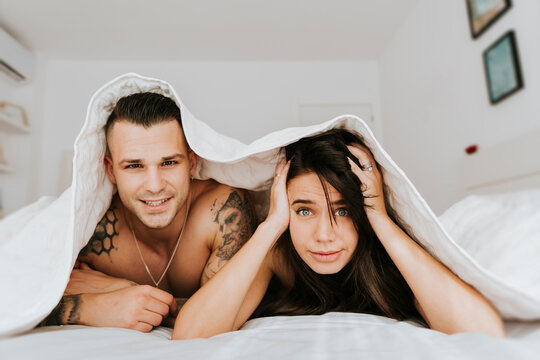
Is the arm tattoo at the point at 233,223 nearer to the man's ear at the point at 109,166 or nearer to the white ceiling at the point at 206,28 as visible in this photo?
the man's ear at the point at 109,166

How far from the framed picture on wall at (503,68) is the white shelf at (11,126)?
341 centimetres

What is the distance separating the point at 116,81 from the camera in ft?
3.34

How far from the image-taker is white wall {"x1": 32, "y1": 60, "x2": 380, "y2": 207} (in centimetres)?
358

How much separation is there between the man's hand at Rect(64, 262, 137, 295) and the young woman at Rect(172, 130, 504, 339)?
0.93 ft

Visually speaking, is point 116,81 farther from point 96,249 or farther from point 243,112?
point 243,112

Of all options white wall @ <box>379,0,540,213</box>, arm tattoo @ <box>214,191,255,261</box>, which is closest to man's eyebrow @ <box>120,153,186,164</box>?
arm tattoo @ <box>214,191,255,261</box>

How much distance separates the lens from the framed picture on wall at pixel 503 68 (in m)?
1.72

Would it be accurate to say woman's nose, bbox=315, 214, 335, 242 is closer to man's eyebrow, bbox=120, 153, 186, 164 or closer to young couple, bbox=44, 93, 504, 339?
young couple, bbox=44, 93, 504, 339

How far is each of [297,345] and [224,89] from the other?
338 cm

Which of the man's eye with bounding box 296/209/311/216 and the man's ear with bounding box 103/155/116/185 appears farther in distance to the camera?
the man's ear with bounding box 103/155/116/185

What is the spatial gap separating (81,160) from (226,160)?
386 mm

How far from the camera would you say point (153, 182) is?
3.57 ft

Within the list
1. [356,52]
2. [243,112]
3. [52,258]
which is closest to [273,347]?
[52,258]

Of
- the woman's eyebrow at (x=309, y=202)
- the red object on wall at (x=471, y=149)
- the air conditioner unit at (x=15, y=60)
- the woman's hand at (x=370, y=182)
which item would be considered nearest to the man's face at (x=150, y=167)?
the woman's eyebrow at (x=309, y=202)
